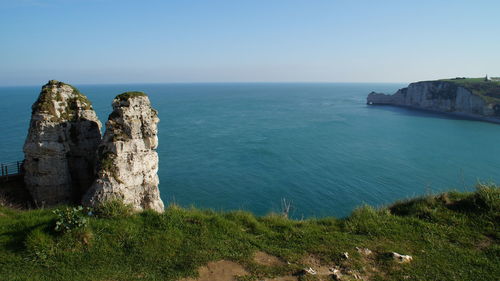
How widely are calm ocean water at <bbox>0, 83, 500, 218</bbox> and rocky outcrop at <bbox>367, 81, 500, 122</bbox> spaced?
1344 centimetres

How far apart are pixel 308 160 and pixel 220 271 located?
39526 mm

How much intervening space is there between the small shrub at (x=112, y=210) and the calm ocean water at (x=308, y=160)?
1275cm

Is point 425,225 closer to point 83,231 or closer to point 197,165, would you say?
point 83,231

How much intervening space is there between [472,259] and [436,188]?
104ft

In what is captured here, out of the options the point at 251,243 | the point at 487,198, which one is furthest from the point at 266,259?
the point at 487,198

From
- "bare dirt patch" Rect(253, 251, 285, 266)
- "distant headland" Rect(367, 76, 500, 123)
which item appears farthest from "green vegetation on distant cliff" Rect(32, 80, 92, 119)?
"distant headland" Rect(367, 76, 500, 123)

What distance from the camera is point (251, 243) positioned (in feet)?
31.4

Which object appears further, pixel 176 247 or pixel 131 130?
pixel 131 130

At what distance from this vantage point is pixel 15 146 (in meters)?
50.1

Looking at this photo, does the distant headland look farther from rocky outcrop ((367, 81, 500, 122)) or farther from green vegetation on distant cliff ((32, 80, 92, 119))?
green vegetation on distant cliff ((32, 80, 92, 119))

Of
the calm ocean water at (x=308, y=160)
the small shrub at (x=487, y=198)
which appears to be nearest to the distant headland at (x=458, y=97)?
the calm ocean water at (x=308, y=160)

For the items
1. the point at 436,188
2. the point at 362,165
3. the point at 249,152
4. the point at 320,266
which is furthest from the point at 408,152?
the point at 320,266

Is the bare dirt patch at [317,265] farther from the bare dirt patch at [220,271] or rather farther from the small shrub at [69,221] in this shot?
the small shrub at [69,221]

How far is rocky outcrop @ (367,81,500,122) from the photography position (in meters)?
93.1
